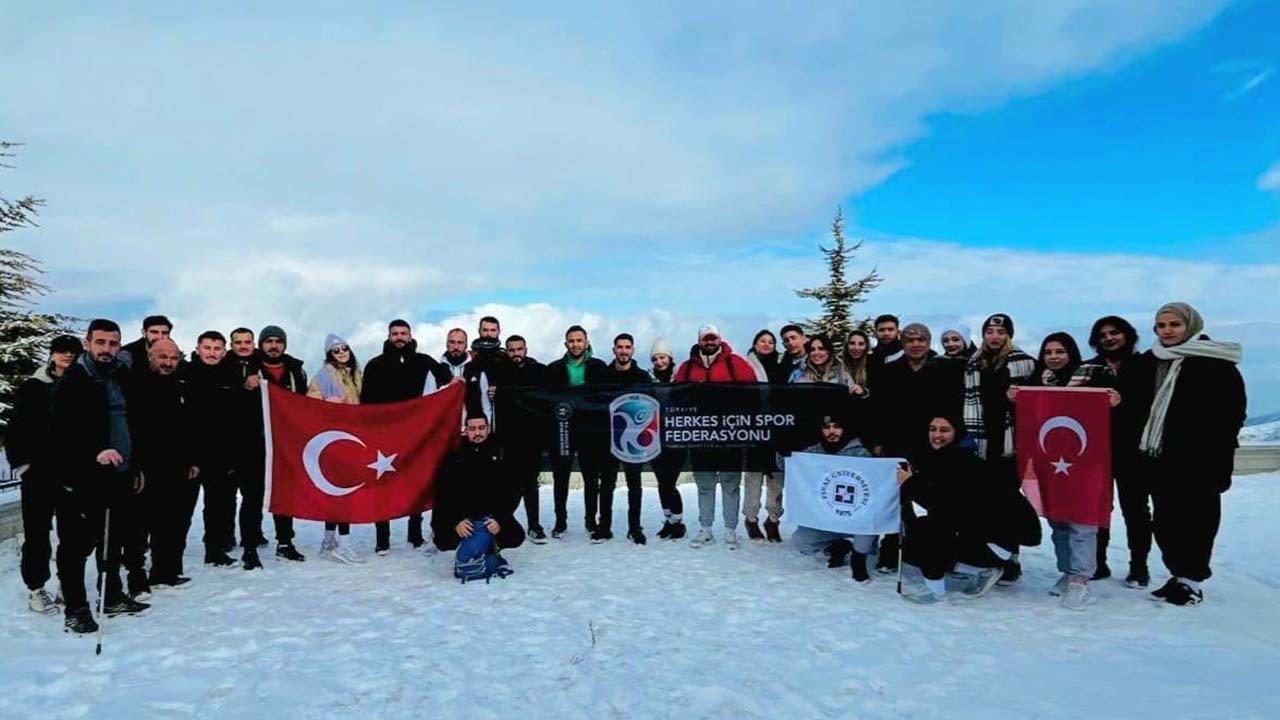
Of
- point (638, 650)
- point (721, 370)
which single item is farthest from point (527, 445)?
point (638, 650)

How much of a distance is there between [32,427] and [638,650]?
477 cm

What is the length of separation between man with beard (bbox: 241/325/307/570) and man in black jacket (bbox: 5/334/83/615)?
1.66 meters

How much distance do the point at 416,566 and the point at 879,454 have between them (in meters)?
4.88

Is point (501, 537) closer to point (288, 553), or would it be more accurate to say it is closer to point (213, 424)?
point (288, 553)

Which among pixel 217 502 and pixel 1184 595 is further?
pixel 217 502

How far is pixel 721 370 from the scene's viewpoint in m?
8.28

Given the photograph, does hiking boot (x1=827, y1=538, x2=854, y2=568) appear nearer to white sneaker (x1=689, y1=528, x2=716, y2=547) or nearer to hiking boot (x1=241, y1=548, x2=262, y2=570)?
white sneaker (x1=689, y1=528, x2=716, y2=547)

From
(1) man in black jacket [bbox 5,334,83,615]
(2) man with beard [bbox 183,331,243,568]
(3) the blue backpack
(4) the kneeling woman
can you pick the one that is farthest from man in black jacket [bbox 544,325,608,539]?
(1) man in black jacket [bbox 5,334,83,615]

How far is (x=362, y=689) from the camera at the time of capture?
4.23 meters

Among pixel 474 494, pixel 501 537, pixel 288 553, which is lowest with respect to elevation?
pixel 288 553

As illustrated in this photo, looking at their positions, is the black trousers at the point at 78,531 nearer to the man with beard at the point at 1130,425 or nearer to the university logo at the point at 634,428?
the university logo at the point at 634,428

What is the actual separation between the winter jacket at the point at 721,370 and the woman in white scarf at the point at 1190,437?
3883 millimetres

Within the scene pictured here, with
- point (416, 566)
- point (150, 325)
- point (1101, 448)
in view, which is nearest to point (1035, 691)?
point (1101, 448)

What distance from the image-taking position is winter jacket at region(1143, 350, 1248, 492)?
5.60 m
